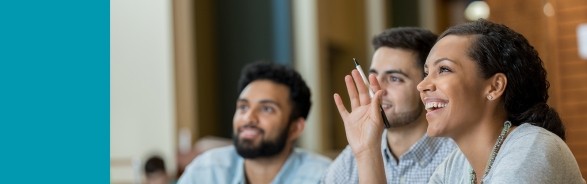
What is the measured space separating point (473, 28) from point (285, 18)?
3.41 m

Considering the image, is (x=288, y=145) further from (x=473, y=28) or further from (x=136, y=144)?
(x=136, y=144)

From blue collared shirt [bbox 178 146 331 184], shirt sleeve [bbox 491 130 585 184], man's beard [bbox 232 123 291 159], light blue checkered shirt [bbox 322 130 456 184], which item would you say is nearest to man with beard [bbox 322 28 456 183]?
light blue checkered shirt [bbox 322 130 456 184]

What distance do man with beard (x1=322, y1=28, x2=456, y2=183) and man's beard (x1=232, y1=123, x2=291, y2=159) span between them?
0.36 metres

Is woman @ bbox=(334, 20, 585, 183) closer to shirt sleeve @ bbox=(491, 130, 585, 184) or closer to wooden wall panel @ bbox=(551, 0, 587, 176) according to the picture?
shirt sleeve @ bbox=(491, 130, 585, 184)

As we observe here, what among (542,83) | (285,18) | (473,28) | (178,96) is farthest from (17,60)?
(285,18)

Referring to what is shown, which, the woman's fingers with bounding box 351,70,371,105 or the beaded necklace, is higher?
the woman's fingers with bounding box 351,70,371,105

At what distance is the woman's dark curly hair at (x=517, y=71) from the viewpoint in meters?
1.41

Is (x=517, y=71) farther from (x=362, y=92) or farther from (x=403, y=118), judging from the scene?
(x=403, y=118)

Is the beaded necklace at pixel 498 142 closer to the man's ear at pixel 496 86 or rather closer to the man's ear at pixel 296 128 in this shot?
the man's ear at pixel 496 86

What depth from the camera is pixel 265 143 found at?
2.44 m

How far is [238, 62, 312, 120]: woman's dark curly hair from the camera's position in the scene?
258cm

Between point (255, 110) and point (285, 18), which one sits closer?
point (255, 110)

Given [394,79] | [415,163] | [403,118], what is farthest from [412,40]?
[415,163]

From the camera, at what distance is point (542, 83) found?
1.45m
